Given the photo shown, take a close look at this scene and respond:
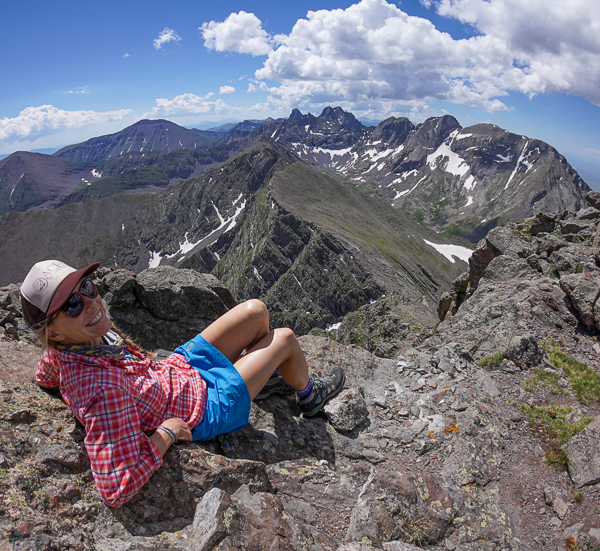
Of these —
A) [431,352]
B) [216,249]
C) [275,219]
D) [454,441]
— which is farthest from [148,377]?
[216,249]

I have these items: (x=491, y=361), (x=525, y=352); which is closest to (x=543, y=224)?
(x=525, y=352)

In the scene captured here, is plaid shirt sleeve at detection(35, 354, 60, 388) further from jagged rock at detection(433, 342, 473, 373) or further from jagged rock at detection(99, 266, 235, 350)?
jagged rock at detection(433, 342, 473, 373)

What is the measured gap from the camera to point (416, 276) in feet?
371

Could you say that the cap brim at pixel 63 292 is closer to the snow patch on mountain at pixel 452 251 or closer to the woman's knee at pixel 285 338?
the woman's knee at pixel 285 338

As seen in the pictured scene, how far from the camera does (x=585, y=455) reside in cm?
682

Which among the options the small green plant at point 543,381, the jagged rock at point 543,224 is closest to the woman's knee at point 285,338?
the small green plant at point 543,381

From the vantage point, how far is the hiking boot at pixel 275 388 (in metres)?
7.94

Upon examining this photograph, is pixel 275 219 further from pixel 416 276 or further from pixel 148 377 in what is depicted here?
pixel 148 377

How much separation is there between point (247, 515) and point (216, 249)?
154457mm

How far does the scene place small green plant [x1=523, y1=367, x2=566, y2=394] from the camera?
8.99m

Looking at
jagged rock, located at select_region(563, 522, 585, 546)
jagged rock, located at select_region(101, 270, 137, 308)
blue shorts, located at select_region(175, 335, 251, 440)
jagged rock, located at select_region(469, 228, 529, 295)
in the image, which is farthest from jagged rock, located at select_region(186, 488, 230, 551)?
jagged rock, located at select_region(469, 228, 529, 295)

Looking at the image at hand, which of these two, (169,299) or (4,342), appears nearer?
(4,342)

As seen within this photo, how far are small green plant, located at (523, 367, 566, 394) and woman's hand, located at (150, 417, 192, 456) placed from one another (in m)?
8.68

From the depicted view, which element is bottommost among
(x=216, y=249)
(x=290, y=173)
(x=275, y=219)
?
(x=216, y=249)
